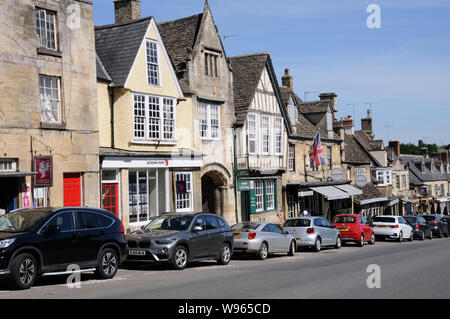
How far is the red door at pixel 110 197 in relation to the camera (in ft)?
75.6

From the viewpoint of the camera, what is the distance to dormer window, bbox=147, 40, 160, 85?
1000 inches

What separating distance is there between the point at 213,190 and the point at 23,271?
741 inches

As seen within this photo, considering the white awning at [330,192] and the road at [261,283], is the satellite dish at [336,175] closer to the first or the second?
the white awning at [330,192]

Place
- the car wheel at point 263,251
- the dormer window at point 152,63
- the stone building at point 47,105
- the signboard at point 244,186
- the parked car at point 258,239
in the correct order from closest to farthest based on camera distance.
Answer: the stone building at point 47,105 < the parked car at point 258,239 < the car wheel at point 263,251 < the dormer window at point 152,63 < the signboard at point 244,186

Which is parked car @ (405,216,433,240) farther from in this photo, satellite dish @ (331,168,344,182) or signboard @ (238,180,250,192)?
signboard @ (238,180,250,192)

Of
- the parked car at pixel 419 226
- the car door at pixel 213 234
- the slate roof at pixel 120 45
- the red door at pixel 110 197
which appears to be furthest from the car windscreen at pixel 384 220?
the car door at pixel 213 234

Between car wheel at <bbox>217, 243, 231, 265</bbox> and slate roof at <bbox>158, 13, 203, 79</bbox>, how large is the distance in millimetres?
11372

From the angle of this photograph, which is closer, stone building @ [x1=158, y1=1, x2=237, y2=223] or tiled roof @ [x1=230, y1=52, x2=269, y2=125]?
stone building @ [x1=158, y1=1, x2=237, y2=223]

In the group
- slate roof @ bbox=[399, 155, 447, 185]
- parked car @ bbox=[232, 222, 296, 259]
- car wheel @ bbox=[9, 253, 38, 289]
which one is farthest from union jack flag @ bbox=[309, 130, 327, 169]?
slate roof @ bbox=[399, 155, 447, 185]

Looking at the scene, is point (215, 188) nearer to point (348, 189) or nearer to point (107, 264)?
point (348, 189)

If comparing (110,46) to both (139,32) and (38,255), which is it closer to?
(139,32)

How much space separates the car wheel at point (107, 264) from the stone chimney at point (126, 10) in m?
15.8

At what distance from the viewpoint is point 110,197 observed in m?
23.3

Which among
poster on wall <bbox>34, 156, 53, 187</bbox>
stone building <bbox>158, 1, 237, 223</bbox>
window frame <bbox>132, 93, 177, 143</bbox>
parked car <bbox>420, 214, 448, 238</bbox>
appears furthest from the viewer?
parked car <bbox>420, 214, 448, 238</bbox>
